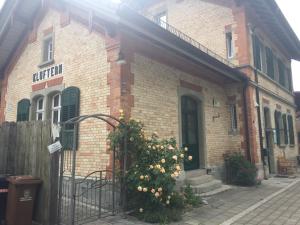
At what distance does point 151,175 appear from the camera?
5512 millimetres

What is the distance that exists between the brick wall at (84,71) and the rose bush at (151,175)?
2.94ft

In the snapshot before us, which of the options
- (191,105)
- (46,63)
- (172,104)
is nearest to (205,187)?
(172,104)

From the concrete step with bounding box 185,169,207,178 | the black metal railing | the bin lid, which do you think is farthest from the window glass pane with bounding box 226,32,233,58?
the bin lid

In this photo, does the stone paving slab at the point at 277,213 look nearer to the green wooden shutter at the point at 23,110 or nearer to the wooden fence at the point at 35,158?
the wooden fence at the point at 35,158

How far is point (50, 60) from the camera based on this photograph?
8.88 m

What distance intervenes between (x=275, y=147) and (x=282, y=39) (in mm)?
6467

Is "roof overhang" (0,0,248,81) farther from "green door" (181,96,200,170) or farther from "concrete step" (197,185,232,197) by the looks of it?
"concrete step" (197,185,232,197)

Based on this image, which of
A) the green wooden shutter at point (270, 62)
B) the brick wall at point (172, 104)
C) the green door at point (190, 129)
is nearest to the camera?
the brick wall at point (172, 104)

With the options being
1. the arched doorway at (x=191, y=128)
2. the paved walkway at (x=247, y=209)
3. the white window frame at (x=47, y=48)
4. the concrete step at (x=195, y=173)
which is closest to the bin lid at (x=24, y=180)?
the paved walkway at (x=247, y=209)

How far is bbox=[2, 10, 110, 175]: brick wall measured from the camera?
6891 millimetres

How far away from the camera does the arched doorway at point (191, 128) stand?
9086 mm

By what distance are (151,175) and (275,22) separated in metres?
11.2

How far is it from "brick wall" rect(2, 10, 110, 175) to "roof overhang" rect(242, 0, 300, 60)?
24.3ft

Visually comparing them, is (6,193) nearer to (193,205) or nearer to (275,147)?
(193,205)
